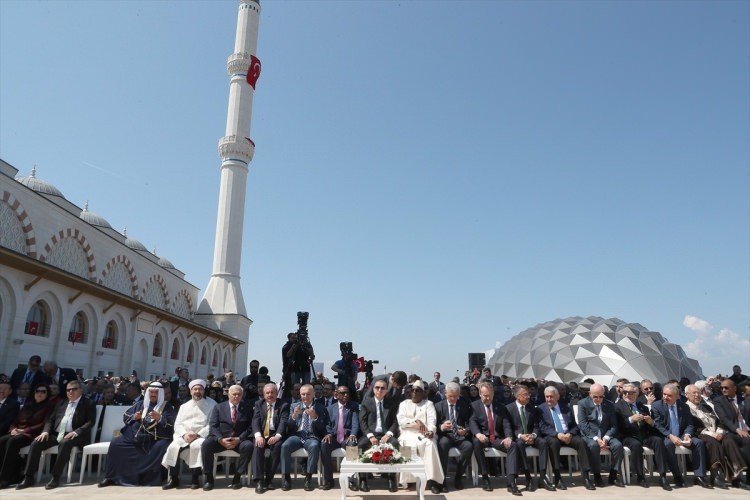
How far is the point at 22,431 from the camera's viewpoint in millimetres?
6883

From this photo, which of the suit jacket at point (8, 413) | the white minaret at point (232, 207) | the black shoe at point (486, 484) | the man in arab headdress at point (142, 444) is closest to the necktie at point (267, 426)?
the man in arab headdress at point (142, 444)

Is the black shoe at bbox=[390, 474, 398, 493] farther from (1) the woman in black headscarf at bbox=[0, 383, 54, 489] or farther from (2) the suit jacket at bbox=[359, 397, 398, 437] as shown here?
(1) the woman in black headscarf at bbox=[0, 383, 54, 489]

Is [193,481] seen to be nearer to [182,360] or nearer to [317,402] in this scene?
[317,402]

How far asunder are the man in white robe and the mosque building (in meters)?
12.4

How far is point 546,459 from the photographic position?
6.82 metres

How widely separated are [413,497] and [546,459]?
213cm

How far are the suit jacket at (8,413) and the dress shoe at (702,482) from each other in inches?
413

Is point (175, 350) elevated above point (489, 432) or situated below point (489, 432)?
above

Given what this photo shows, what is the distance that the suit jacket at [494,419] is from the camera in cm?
721

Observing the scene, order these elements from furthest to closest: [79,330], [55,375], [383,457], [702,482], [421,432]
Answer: [79,330] < [55,375] < [702,482] < [421,432] < [383,457]

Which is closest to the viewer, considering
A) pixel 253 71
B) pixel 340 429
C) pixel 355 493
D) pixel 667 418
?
pixel 355 493

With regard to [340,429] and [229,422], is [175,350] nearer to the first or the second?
[229,422]

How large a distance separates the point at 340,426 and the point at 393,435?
2.93 ft

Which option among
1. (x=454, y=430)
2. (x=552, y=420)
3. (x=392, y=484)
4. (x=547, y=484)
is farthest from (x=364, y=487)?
(x=552, y=420)
